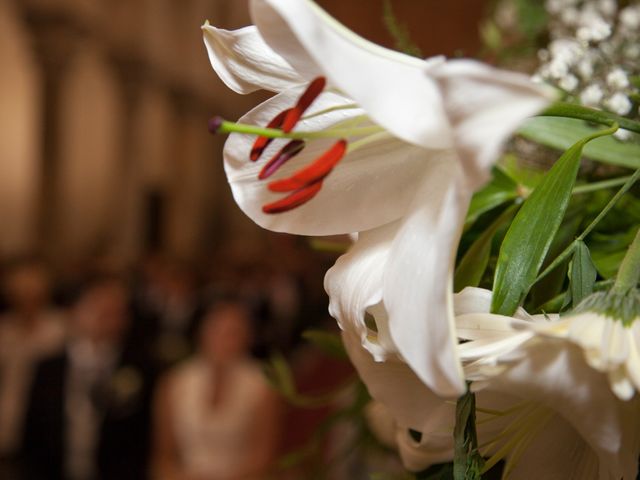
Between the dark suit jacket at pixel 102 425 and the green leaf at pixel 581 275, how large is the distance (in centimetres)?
330

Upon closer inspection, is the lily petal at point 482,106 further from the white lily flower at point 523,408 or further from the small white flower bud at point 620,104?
the small white flower bud at point 620,104

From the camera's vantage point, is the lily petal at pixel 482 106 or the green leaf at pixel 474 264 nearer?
the lily petal at pixel 482 106

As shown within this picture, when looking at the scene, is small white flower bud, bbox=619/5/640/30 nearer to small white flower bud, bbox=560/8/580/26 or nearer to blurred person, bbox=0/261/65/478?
small white flower bud, bbox=560/8/580/26

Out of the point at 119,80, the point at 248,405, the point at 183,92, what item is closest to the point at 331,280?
the point at 248,405

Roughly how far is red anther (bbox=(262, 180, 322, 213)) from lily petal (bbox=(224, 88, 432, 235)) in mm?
39

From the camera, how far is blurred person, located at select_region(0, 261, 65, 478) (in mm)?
3447

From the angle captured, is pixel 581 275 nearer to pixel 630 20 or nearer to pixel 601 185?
pixel 601 185

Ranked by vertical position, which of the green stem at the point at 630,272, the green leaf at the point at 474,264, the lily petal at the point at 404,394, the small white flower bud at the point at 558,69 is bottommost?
the lily petal at the point at 404,394

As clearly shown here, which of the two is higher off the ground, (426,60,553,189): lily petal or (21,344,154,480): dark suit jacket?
(426,60,553,189): lily petal

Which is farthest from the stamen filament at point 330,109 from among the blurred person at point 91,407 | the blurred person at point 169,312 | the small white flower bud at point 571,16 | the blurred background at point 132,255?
the blurred person at point 169,312

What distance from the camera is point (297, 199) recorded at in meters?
0.37

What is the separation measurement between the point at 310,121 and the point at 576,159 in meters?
0.14

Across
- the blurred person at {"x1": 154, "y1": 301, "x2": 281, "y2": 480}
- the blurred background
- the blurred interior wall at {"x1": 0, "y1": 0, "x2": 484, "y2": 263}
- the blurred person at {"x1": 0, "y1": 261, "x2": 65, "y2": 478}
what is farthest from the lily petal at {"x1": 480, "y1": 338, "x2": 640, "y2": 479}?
the blurred interior wall at {"x1": 0, "y1": 0, "x2": 484, "y2": 263}

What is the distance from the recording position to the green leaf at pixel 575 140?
504 millimetres
